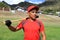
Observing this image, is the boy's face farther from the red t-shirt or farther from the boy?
the red t-shirt

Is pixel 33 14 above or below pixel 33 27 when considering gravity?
above

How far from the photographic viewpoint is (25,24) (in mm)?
5770

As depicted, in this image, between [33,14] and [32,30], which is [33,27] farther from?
[33,14]

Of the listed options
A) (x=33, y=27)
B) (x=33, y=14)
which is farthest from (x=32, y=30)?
(x=33, y=14)

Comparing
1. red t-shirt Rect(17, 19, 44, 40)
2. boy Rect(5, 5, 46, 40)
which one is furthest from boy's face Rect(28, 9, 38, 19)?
red t-shirt Rect(17, 19, 44, 40)

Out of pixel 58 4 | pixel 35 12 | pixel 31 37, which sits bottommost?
pixel 58 4

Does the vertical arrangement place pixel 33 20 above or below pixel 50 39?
above

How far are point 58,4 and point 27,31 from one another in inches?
1932

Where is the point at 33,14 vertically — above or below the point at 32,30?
above

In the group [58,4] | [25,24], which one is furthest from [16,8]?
[25,24]

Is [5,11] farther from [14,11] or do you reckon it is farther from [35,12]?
[35,12]

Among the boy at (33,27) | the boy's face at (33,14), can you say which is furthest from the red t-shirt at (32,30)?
the boy's face at (33,14)

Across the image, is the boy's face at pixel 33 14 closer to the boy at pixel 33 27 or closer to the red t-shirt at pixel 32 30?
the boy at pixel 33 27

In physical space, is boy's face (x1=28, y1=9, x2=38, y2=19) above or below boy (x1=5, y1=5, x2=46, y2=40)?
above
